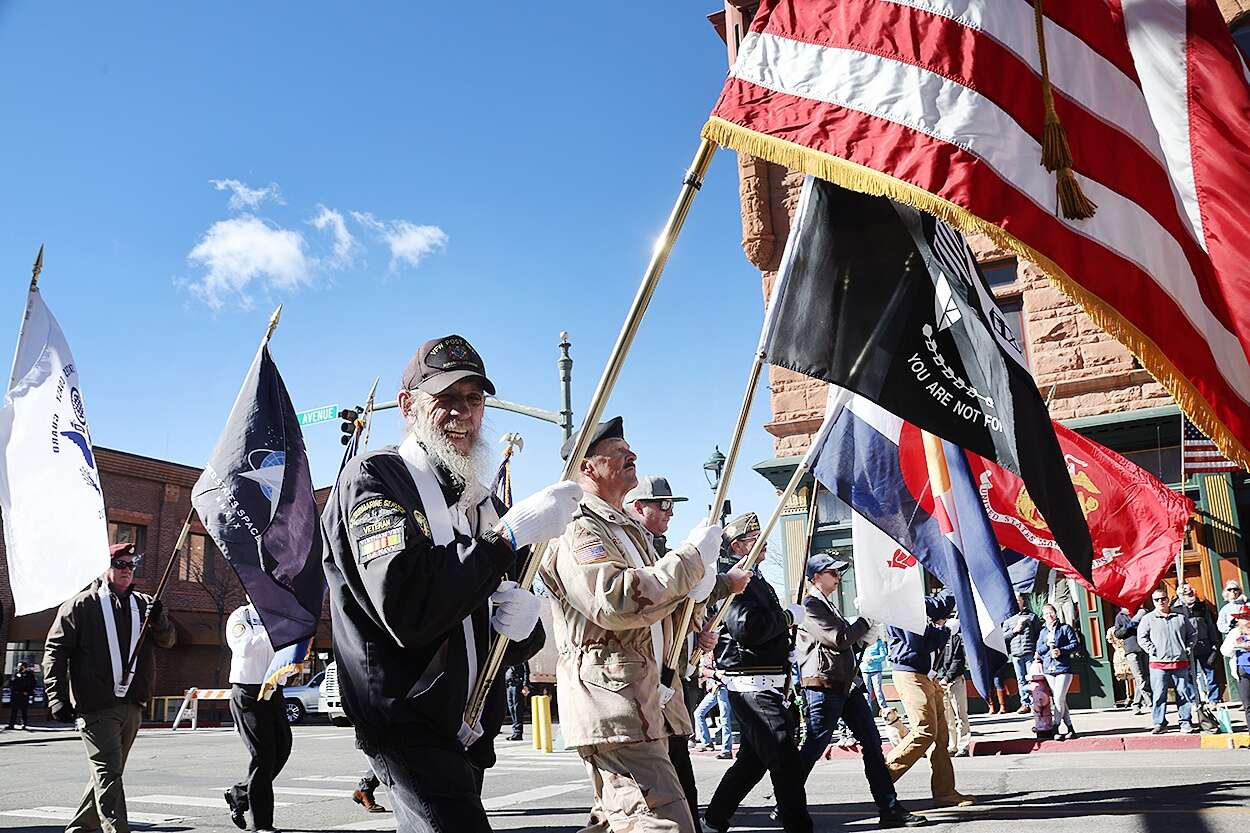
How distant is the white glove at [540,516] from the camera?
3102 mm

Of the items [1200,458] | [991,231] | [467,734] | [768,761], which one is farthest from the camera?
[1200,458]

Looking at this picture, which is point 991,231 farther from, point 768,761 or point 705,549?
point 768,761

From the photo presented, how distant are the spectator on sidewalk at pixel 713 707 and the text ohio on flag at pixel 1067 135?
9213 mm

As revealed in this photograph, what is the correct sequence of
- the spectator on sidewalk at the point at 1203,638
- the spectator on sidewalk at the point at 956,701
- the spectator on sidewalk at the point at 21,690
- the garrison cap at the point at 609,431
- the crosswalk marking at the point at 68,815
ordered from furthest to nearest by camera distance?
the spectator on sidewalk at the point at 21,690 < the spectator on sidewalk at the point at 1203,638 < the spectator on sidewalk at the point at 956,701 < the crosswalk marking at the point at 68,815 < the garrison cap at the point at 609,431

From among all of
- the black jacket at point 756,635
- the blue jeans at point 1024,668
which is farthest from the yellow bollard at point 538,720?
the black jacket at point 756,635

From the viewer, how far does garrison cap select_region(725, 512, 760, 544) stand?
782cm

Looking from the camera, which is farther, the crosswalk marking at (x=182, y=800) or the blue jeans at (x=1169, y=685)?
the blue jeans at (x=1169, y=685)

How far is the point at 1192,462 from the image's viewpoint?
1355 centimetres

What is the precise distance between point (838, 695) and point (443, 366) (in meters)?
5.26

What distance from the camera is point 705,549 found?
422 cm

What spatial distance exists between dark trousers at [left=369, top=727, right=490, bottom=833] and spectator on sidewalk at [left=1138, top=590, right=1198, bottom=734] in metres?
12.8

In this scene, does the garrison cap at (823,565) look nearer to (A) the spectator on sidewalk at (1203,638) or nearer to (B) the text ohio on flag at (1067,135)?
(B) the text ohio on flag at (1067,135)

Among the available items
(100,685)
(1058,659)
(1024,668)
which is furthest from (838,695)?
(1024,668)

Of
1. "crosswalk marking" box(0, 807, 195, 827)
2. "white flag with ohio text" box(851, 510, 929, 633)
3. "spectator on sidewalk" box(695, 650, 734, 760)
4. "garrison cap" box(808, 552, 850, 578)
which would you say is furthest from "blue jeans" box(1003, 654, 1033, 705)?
"crosswalk marking" box(0, 807, 195, 827)
